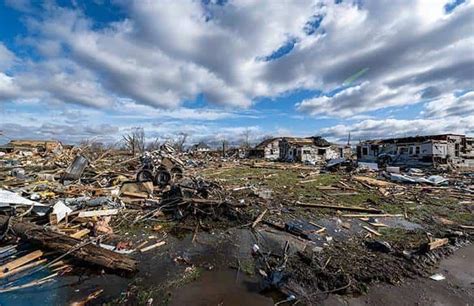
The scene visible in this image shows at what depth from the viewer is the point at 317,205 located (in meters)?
10.4

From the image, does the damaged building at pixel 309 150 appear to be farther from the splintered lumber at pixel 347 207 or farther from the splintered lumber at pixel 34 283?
the splintered lumber at pixel 34 283

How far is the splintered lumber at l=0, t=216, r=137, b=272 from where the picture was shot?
4.96 meters

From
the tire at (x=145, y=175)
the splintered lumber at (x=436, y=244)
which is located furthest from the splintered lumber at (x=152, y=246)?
the tire at (x=145, y=175)

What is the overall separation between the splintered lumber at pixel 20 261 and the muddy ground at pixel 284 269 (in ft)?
2.93

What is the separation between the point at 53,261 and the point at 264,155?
41.0 meters

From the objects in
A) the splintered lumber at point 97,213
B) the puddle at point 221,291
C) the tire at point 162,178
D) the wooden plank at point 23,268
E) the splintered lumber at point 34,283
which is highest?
the tire at point 162,178

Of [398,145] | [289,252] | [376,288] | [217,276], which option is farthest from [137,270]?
[398,145]

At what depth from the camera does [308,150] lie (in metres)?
38.2

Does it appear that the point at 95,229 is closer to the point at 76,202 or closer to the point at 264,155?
the point at 76,202

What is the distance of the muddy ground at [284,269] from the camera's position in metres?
4.27

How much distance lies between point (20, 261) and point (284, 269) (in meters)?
5.12

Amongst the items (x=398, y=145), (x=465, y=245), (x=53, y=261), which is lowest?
(x=465, y=245)

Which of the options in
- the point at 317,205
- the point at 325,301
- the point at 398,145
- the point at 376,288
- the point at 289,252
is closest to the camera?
the point at 325,301

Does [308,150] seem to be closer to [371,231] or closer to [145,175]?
[145,175]
